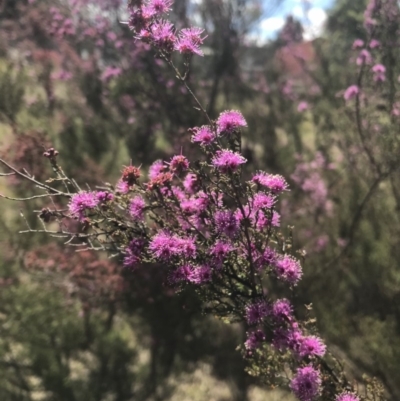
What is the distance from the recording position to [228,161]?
2029 millimetres

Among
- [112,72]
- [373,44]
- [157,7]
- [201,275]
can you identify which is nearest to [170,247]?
[201,275]

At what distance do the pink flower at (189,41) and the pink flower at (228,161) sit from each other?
636mm

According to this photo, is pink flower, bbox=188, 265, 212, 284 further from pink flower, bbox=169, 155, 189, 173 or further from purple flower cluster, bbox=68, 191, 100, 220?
purple flower cluster, bbox=68, 191, 100, 220

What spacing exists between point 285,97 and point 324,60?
152cm

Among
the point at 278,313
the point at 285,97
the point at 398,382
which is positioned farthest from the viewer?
the point at 285,97

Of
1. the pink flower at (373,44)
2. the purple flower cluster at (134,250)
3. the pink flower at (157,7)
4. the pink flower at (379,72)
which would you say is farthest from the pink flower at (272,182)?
the pink flower at (373,44)

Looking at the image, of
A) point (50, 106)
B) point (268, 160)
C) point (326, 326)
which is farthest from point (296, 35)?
point (326, 326)

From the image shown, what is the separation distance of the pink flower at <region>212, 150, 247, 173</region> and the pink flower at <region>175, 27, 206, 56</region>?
64 cm

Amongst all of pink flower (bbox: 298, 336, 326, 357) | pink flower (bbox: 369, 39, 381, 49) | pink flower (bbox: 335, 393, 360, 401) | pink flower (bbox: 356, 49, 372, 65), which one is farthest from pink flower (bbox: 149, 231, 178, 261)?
pink flower (bbox: 369, 39, 381, 49)

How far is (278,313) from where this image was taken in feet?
7.43

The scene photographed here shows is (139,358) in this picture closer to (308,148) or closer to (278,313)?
(278,313)

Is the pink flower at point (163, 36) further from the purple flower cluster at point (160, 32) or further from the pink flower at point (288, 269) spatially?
the pink flower at point (288, 269)

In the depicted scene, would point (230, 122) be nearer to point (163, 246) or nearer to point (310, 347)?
point (163, 246)

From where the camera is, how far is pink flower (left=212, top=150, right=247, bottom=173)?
6.66 feet
